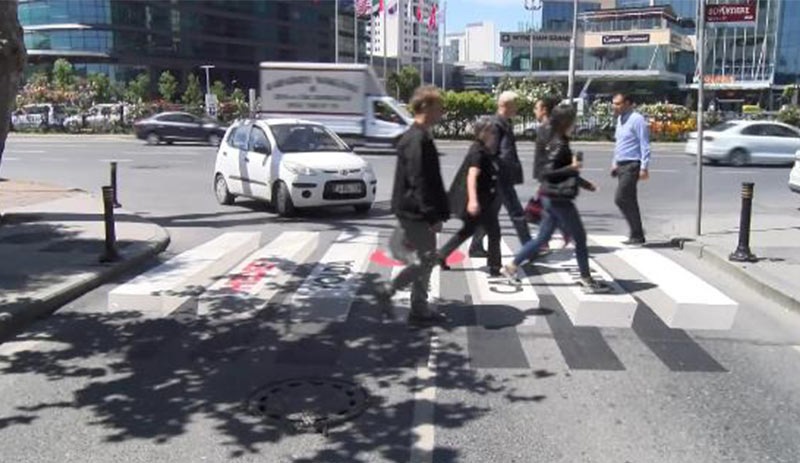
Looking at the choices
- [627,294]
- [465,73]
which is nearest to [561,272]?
[627,294]

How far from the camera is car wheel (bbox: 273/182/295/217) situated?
12782 mm

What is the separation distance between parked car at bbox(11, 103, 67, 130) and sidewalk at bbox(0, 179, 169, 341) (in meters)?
32.3

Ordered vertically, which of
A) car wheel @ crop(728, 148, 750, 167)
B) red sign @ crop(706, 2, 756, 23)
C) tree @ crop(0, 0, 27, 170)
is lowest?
car wheel @ crop(728, 148, 750, 167)

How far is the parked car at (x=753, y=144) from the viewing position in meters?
24.2

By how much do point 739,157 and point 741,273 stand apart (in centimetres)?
1758

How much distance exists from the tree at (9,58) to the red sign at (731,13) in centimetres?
827

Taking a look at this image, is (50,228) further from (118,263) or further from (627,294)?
(627,294)

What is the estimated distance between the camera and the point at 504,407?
4.91m

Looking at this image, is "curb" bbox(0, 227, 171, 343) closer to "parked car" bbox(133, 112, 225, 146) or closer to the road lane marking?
the road lane marking

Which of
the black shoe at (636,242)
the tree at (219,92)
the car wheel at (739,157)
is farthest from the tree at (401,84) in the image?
the black shoe at (636,242)

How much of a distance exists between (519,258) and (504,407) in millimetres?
2829

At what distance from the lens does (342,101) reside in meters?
29.5

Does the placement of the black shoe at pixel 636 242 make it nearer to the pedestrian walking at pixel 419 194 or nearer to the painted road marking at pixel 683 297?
the painted road marking at pixel 683 297

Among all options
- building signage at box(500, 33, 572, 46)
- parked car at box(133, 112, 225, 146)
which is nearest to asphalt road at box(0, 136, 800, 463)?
parked car at box(133, 112, 225, 146)
